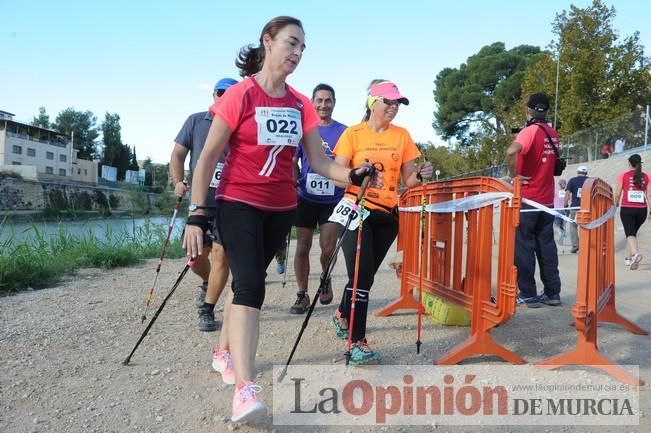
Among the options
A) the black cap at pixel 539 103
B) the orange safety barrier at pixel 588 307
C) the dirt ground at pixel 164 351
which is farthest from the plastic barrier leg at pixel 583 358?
the black cap at pixel 539 103

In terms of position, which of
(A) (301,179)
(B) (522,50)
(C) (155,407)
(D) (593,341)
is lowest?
(C) (155,407)

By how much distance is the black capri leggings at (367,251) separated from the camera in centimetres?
386

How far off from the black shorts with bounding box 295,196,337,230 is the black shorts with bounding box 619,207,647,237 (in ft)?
20.6

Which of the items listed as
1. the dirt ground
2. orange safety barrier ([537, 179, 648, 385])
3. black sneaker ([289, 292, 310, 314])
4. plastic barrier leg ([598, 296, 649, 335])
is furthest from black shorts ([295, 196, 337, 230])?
plastic barrier leg ([598, 296, 649, 335])

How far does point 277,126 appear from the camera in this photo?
304 cm

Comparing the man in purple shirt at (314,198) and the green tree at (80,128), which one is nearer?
the man in purple shirt at (314,198)

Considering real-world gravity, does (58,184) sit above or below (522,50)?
below

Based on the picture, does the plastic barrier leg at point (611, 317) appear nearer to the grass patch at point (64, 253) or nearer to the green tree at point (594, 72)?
the grass patch at point (64, 253)

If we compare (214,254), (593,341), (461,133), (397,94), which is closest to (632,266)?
(593,341)

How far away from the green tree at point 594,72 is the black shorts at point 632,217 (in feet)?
62.2

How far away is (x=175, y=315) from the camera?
5.34 meters

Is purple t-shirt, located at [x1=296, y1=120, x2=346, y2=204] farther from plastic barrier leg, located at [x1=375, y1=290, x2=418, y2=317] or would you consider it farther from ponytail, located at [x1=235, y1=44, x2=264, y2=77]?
ponytail, located at [x1=235, y1=44, x2=264, y2=77]

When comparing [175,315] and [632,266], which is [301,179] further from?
[632,266]

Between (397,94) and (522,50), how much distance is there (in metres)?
61.4
